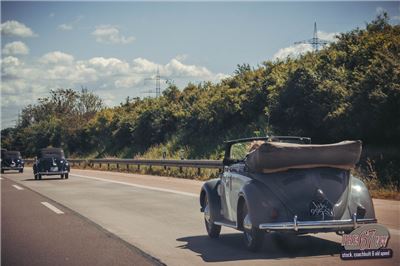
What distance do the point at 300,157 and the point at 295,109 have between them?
17452 mm

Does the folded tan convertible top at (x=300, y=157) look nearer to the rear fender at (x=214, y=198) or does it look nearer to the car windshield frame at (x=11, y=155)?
the rear fender at (x=214, y=198)

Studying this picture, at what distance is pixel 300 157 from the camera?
7176mm

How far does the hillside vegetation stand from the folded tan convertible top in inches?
125

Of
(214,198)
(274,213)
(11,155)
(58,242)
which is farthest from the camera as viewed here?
(11,155)

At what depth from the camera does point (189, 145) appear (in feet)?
124

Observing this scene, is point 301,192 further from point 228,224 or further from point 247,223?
point 228,224

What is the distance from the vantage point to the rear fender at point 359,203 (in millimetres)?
7032

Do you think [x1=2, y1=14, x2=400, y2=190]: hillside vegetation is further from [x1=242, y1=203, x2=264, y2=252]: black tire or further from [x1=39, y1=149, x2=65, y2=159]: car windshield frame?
[x1=39, y1=149, x2=65, y2=159]: car windshield frame

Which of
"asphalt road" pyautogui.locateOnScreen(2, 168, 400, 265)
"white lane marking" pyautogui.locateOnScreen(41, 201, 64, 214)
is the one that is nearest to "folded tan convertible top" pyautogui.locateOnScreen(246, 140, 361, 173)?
"asphalt road" pyautogui.locateOnScreen(2, 168, 400, 265)

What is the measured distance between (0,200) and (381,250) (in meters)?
13.4

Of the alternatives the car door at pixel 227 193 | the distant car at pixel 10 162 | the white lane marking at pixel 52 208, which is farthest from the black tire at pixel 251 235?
the distant car at pixel 10 162

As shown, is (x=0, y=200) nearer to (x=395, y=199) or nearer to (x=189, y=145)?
(x=395, y=199)

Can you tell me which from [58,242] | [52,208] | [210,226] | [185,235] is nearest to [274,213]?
[210,226]

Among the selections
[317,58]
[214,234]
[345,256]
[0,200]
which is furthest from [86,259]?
[317,58]
